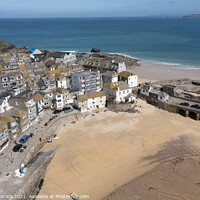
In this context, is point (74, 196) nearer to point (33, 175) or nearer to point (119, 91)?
point (33, 175)

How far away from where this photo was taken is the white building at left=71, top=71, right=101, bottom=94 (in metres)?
55.8

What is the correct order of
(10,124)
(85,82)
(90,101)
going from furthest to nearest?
(85,82), (90,101), (10,124)

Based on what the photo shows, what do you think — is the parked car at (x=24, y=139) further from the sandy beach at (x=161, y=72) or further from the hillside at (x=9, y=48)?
the hillside at (x=9, y=48)

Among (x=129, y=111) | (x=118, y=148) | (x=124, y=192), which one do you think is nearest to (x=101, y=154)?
(x=118, y=148)

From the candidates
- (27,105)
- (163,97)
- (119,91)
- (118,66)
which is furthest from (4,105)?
(118,66)

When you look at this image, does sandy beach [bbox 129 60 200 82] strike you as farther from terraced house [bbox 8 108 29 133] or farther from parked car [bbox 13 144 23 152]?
parked car [bbox 13 144 23 152]

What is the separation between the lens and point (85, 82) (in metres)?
56.2

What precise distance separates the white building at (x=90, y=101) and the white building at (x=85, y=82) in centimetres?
592

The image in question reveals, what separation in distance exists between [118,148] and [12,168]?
17.6 metres

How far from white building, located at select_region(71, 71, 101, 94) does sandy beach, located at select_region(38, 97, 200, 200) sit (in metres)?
10.3

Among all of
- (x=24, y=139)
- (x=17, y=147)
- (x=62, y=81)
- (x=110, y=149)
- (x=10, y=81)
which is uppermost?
(x=10, y=81)

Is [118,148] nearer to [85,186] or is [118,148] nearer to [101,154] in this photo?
[101,154]

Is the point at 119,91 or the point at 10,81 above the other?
the point at 10,81

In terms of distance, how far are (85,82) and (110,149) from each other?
23.7 meters
